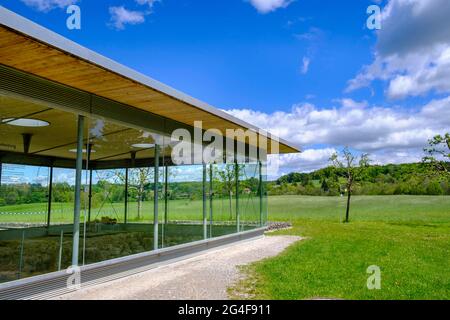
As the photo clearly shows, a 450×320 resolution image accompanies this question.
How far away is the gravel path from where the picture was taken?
549 cm

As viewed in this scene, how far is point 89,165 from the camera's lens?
6383 mm

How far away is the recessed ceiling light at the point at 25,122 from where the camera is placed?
564 cm

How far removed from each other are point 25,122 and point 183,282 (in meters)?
3.81

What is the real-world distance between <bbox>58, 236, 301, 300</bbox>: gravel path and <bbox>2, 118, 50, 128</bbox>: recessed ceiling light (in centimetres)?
274

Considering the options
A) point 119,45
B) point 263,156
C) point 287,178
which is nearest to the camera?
point 119,45

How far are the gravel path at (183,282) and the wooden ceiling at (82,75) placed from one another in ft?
10.3

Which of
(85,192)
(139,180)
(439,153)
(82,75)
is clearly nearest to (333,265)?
(139,180)

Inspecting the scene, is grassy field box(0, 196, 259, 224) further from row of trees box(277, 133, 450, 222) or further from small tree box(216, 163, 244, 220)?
row of trees box(277, 133, 450, 222)

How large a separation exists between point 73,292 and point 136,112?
137 inches

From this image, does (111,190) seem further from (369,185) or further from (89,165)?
(369,185)

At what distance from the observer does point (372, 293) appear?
5594 millimetres
